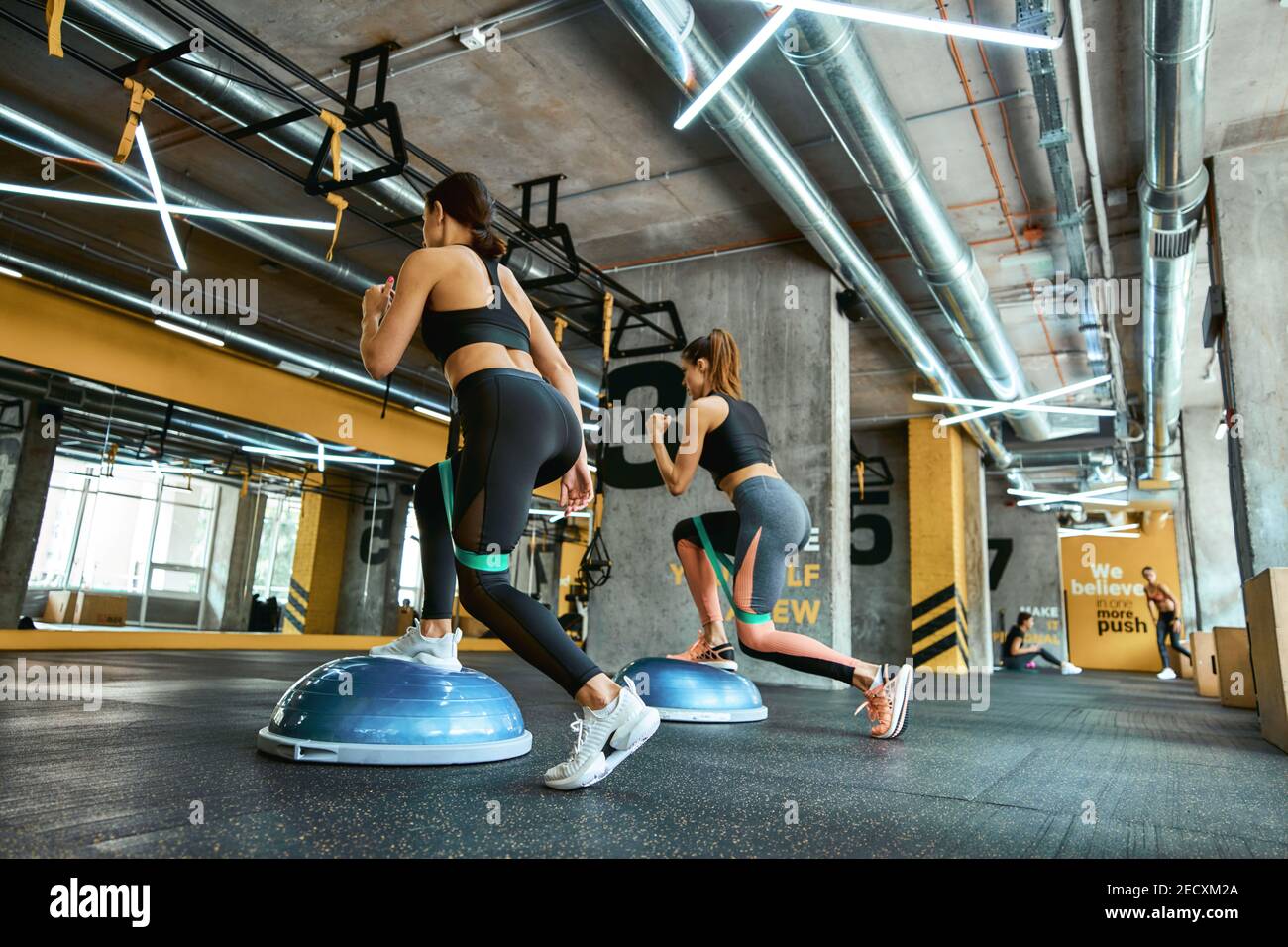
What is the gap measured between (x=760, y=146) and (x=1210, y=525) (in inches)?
286

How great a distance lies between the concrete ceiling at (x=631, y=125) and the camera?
4.24m

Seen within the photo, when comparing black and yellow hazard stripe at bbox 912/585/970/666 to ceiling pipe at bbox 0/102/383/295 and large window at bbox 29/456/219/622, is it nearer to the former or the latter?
ceiling pipe at bbox 0/102/383/295

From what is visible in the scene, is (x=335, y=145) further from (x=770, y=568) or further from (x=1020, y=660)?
(x=1020, y=660)

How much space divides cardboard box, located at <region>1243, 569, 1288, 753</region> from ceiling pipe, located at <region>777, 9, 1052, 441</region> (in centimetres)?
267

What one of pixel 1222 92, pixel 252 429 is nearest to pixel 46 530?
pixel 252 429

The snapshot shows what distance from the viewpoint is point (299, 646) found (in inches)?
371

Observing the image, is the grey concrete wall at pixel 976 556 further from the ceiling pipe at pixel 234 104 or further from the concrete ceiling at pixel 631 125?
the ceiling pipe at pixel 234 104

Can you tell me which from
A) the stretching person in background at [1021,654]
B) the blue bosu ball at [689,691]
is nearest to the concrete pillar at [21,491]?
the blue bosu ball at [689,691]

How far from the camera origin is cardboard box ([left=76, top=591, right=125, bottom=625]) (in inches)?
284

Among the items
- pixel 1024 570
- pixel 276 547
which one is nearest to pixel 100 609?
pixel 276 547

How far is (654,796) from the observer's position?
5.32 feet

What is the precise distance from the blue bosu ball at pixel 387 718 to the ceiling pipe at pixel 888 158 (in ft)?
10.2

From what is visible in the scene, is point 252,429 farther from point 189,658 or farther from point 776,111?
point 776,111

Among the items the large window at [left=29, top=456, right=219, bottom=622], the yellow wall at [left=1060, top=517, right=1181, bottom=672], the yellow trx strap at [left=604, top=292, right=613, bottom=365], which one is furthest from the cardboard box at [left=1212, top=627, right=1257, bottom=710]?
the yellow wall at [left=1060, top=517, right=1181, bottom=672]
